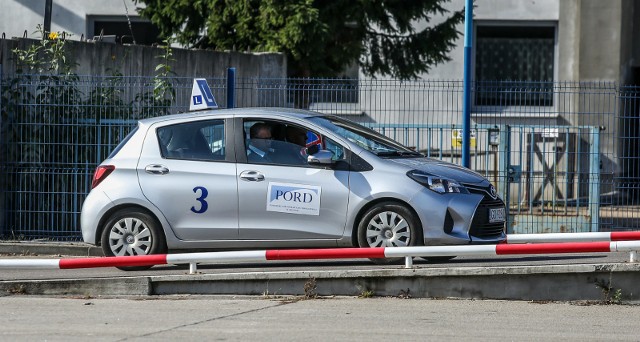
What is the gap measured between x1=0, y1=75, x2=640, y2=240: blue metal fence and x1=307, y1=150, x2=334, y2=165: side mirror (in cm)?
396

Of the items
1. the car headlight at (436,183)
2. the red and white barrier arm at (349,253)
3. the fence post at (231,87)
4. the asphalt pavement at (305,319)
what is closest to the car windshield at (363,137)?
the car headlight at (436,183)

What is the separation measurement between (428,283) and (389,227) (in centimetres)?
108

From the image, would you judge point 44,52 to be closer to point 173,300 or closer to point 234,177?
point 234,177

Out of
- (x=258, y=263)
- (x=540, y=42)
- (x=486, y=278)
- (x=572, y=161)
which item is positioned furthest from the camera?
(x=540, y=42)

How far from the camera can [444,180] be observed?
37.4ft

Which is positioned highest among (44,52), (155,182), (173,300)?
(44,52)

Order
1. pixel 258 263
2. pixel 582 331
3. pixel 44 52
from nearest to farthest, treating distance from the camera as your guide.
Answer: pixel 582 331 < pixel 258 263 < pixel 44 52

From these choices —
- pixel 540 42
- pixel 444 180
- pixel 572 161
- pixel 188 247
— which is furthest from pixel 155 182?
pixel 540 42

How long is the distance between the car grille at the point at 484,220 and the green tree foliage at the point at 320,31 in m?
7.72

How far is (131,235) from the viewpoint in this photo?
12039 mm

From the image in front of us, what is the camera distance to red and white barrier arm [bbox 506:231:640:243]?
1182 centimetres

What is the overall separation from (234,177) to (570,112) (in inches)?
269

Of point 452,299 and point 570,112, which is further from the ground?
point 570,112

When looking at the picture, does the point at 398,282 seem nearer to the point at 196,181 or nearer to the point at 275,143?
the point at 275,143
